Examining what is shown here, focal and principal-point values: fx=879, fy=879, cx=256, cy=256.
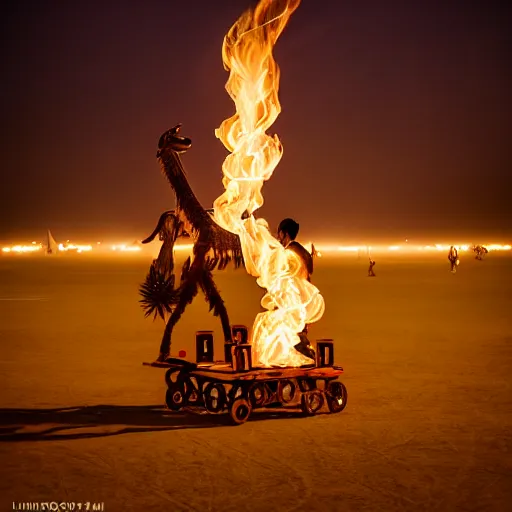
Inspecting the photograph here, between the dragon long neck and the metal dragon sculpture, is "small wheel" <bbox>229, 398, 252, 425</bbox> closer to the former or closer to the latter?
the metal dragon sculpture

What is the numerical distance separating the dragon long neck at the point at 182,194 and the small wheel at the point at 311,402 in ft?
7.51

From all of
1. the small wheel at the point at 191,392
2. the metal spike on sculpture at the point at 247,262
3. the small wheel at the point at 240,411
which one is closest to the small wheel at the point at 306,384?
the metal spike on sculpture at the point at 247,262

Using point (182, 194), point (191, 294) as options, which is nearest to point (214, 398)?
point (191, 294)

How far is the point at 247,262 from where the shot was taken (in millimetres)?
9766

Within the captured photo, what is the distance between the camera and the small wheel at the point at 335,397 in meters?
9.73

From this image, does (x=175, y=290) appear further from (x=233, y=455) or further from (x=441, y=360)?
(x=441, y=360)

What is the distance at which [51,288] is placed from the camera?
121ft

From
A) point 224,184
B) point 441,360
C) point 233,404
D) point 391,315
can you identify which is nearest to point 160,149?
point 224,184

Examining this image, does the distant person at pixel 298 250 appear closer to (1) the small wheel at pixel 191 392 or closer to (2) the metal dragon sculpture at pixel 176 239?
(2) the metal dragon sculpture at pixel 176 239

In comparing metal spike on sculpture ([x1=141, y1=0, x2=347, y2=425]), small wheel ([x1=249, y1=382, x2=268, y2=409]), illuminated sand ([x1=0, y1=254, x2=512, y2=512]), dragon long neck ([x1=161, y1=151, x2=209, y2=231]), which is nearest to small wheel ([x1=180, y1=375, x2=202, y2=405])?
metal spike on sculpture ([x1=141, y1=0, x2=347, y2=425])

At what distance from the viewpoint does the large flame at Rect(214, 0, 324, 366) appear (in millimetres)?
9141

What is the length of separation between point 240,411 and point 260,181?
2.45 metres

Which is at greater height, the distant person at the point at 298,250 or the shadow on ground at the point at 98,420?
the distant person at the point at 298,250

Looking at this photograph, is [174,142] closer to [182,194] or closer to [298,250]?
[182,194]
